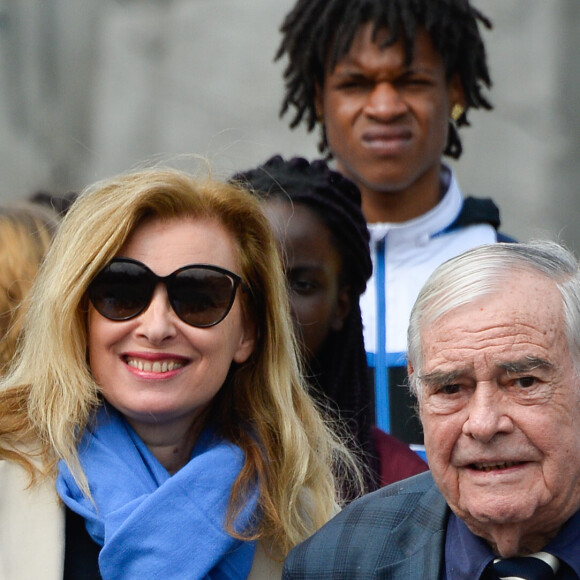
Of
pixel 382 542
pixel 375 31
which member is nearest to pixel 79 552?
pixel 382 542

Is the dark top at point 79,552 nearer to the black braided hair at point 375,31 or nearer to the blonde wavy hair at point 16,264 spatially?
the blonde wavy hair at point 16,264

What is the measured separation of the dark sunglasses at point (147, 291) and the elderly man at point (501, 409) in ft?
2.00

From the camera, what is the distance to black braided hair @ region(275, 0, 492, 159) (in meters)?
4.40

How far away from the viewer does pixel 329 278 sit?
3938mm

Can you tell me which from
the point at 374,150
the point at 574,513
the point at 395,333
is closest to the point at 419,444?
the point at 395,333

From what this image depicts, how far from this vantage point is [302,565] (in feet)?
9.41

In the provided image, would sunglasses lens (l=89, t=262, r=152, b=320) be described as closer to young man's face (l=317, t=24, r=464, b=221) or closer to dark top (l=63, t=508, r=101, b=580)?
dark top (l=63, t=508, r=101, b=580)

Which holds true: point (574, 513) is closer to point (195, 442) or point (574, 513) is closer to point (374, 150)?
point (195, 442)

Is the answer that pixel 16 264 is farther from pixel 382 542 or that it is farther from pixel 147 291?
pixel 382 542

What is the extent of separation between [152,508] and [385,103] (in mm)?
1829

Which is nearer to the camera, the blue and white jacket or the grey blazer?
the grey blazer

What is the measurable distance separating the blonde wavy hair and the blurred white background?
2.62 m

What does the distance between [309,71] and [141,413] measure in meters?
1.87

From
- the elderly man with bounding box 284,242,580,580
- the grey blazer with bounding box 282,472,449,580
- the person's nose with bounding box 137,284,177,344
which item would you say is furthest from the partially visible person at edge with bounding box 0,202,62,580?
the elderly man with bounding box 284,242,580,580
